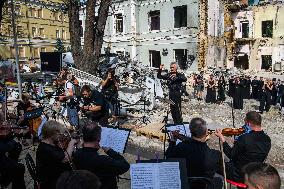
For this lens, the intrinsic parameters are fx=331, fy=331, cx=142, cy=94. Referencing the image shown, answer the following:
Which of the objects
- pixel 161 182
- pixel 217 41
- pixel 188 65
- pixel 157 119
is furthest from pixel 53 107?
pixel 217 41

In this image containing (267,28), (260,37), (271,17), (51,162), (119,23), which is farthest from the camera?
(119,23)

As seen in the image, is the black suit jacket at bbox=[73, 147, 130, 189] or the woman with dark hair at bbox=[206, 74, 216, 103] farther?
the woman with dark hair at bbox=[206, 74, 216, 103]

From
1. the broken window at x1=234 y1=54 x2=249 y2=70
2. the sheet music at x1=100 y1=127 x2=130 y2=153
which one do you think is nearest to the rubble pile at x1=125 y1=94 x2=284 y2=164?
the sheet music at x1=100 y1=127 x2=130 y2=153

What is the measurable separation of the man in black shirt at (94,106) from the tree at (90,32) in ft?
25.9

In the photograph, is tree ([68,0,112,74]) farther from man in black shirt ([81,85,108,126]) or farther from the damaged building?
the damaged building

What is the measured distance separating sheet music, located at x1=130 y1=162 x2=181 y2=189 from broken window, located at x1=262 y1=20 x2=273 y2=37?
3284 centimetres

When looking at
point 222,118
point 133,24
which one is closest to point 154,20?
point 133,24

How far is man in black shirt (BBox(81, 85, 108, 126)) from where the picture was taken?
29.7 ft

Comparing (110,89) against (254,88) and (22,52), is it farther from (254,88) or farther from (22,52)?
(22,52)

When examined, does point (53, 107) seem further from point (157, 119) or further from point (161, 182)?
point (161, 182)

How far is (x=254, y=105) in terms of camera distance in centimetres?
1891

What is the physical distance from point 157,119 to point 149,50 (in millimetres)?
19619

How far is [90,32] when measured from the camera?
55.0ft

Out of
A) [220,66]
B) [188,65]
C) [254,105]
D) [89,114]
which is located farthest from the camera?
[220,66]
